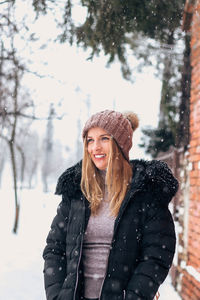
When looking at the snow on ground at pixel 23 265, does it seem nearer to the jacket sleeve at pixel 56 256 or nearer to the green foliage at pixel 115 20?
the jacket sleeve at pixel 56 256

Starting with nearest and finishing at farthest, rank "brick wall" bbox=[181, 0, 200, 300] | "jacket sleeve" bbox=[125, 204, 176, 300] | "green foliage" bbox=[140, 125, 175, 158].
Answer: "jacket sleeve" bbox=[125, 204, 176, 300]
"brick wall" bbox=[181, 0, 200, 300]
"green foliage" bbox=[140, 125, 175, 158]

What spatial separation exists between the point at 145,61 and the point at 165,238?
5.67 metres

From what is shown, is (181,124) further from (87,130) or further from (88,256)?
(88,256)

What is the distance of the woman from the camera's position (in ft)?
6.26

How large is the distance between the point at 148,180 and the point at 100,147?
0.39 metres

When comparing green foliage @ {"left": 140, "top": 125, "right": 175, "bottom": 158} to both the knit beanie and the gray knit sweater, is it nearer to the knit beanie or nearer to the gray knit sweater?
the knit beanie

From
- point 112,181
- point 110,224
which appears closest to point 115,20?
point 112,181

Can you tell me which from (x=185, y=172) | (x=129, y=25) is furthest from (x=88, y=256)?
(x=129, y=25)

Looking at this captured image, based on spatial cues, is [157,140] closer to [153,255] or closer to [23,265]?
[23,265]

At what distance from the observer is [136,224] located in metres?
1.99

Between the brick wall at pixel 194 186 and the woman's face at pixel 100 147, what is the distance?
74.6 inches

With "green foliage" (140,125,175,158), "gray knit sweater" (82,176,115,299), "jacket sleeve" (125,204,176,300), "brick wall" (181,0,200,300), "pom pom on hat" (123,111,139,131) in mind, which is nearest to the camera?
"jacket sleeve" (125,204,176,300)

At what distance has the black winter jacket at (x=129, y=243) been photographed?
1.89 metres

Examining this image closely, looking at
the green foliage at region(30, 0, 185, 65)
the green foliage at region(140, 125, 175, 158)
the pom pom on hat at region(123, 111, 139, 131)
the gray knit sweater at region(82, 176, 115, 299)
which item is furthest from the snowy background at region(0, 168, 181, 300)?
the green foliage at region(30, 0, 185, 65)
